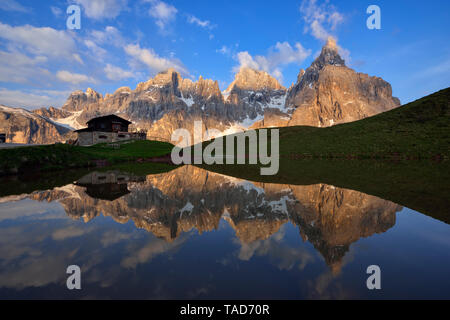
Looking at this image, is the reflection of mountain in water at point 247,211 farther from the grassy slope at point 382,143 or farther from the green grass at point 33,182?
the grassy slope at point 382,143

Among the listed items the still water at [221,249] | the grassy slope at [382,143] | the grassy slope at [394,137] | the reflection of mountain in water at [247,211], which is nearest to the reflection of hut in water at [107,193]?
the reflection of mountain in water at [247,211]

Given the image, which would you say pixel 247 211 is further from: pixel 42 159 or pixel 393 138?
pixel 393 138

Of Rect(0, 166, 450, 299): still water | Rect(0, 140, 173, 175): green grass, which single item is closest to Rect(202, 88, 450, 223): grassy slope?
Rect(0, 166, 450, 299): still water

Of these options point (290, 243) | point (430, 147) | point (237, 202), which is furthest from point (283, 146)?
point (290, 243)

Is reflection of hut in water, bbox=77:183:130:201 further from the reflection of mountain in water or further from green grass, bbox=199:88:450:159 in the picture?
green grass, bbox=199:88:450:159

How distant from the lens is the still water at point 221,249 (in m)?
3.92

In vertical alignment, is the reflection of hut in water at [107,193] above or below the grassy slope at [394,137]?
below

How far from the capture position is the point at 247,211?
9.37m

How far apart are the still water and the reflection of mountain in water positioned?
0.05 metres

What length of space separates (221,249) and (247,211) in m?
3.80

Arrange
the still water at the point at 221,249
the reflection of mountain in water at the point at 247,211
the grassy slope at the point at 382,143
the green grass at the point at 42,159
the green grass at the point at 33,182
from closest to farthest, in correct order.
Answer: the still water at the point at 221,249 → the reflection of mountain in water at the point at 247,211 → the green grass at the point at 33,182 → the green grass at the point at 42,159 → the grassy slope at the point at 382,143

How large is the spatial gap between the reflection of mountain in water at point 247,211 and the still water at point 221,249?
0.05 m
